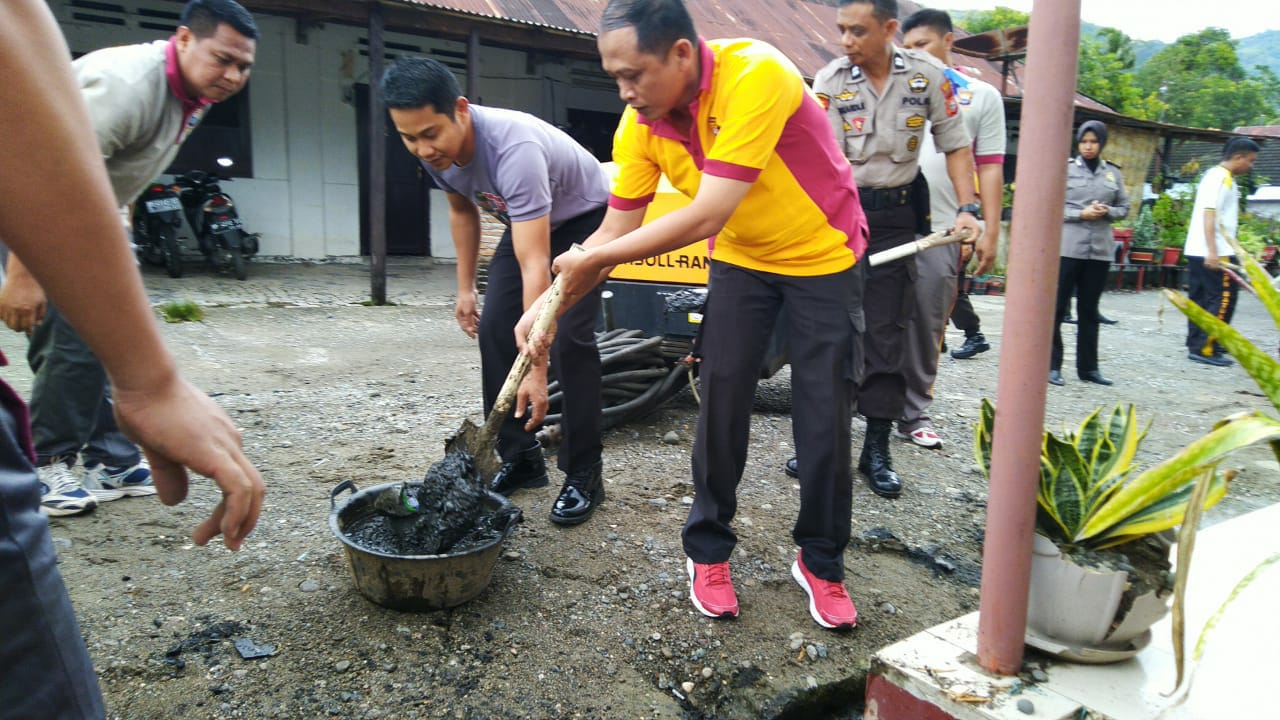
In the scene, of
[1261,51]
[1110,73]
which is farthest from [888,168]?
[1261,51]

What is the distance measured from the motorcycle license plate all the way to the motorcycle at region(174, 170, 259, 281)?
1.10 ft

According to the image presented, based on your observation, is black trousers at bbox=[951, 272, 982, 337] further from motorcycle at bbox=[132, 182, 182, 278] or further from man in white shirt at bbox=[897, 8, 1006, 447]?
motorcycle at bbox=[132, 182, 182, 278]

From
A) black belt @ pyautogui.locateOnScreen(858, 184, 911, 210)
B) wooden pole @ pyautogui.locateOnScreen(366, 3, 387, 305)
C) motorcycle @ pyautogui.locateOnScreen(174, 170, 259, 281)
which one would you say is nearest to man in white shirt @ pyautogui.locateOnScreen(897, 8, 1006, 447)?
black belt @ pyautogui.locateOnScreen(858, 184, 911, 210)

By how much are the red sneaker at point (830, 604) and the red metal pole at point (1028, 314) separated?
67 cm

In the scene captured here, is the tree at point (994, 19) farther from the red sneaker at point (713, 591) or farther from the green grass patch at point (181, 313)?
the red sneaker at point (713, 591)

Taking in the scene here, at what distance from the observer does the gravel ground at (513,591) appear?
2018mm

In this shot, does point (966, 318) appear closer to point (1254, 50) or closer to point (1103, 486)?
point (1103, 486)

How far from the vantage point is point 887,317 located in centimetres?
357

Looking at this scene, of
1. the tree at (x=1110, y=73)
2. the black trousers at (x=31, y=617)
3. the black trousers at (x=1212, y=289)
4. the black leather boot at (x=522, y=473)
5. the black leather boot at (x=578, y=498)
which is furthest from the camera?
the tree at (x=1110, y=73)

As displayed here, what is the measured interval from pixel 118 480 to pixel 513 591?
65.2 inches

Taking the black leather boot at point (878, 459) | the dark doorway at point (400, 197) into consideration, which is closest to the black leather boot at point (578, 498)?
the black leather boot at point (878, 459)

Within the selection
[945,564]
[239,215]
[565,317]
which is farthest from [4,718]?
[239,215]

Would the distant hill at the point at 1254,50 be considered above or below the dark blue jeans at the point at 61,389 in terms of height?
above

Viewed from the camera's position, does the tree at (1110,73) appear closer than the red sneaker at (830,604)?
No
